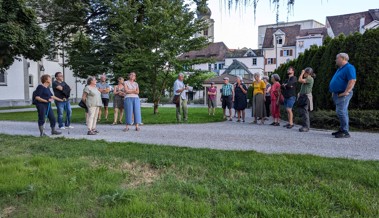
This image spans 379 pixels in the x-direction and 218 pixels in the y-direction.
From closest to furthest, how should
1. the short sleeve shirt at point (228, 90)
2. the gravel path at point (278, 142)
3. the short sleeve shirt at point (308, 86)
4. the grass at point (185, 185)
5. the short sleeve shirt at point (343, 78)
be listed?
1. the grass at point (185, 185)
2. the gravel path at point (278, 142)
3. the short sleeve shirt at point (343, 78)
4. the short sleeve shirt at point (308, 86)
5. the short sleeve shirt at point (228, 90)

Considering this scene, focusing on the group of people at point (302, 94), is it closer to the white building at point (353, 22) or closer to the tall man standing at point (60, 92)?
the tall man standing at point (60, 92)

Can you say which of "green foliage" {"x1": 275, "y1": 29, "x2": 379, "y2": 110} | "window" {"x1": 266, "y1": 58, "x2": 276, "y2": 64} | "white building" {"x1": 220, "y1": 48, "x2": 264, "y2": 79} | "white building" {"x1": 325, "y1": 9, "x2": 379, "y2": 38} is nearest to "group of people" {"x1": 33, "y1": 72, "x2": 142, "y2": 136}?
"green foliage" {"x1": 275, "y1": 29, "x2": 379, "y2": 110}

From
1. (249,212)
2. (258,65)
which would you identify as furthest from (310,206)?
(258,65)

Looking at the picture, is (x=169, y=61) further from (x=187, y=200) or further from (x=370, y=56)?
(x=187, y=200)

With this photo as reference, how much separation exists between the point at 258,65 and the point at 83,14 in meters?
47.8

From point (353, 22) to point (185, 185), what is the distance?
58131mm

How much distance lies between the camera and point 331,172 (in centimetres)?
462

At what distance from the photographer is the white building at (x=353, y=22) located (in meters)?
50.2

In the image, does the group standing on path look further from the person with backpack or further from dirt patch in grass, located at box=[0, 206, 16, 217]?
dirt patch in grass, located at box=[0, 206, 16, 217]

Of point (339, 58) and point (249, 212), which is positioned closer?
point (249, 212)

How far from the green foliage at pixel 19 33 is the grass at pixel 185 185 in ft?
58.3

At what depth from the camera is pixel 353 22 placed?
174 ft

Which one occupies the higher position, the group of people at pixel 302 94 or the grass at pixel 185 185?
the group of people at pixel 302 94

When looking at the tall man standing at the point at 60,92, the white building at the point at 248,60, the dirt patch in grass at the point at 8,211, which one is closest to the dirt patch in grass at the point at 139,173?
the dirt patch in grass at the point at 8,211
